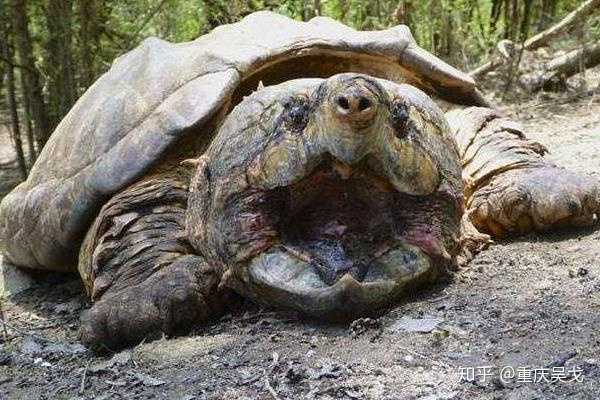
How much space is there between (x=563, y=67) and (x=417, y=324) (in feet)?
17.1

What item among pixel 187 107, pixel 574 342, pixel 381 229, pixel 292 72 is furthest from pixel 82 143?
pixel 574 342

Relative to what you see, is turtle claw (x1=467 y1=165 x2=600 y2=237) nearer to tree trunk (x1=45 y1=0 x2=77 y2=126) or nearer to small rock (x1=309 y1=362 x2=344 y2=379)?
small rock (x1=309 y1=362 x2=344 y2=379)

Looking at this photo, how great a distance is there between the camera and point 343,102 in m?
2.64

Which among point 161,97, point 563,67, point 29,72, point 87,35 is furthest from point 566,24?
point 161,97

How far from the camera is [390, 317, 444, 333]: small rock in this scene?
2.82 meters

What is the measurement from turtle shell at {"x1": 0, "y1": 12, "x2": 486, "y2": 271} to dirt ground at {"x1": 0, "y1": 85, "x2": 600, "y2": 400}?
2.08 feet

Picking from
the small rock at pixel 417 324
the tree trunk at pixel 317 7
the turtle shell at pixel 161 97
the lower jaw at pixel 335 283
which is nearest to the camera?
the small rock at pixel 417 324

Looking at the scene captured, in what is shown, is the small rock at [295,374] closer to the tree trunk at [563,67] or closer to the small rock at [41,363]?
the small rock at [41,363]

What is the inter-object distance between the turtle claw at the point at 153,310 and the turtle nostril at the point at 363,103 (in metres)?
1.01

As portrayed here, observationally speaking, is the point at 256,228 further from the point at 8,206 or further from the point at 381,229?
the point at 8,206

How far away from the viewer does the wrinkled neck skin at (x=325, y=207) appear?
9.66ft

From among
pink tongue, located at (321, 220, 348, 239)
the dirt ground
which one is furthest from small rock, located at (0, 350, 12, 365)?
pink tongue, located at (321, 220, 348, 239)

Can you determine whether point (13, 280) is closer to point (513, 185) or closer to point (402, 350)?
point (513, 185)

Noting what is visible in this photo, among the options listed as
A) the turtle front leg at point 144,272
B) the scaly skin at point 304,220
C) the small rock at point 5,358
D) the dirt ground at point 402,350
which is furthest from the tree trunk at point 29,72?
the small rock at point 5,358
